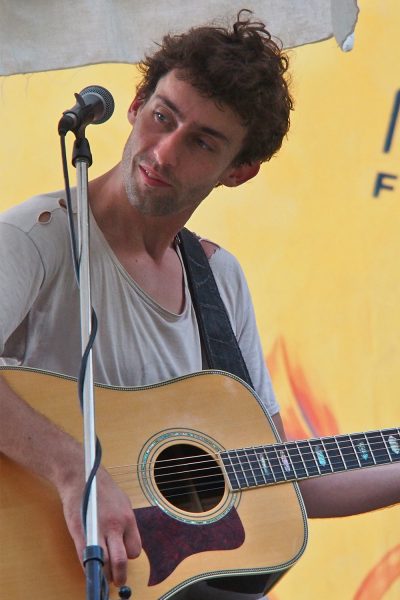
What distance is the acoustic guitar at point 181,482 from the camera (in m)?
1.88

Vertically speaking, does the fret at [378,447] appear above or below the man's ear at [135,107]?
below

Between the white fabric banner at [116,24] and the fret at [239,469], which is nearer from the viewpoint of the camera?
the fret at [239,469]

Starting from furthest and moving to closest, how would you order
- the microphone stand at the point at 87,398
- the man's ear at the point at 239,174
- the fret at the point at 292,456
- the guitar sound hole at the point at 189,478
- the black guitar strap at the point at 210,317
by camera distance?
the man's ear at the point at 239,174, the black guitar strap at the point at 210,317, the fret at the point at 292,456, the guitar sound hole at the point at 189,478, the microphone stand at the point at 87,398

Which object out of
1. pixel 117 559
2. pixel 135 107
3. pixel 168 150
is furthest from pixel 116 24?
pixel 117 559

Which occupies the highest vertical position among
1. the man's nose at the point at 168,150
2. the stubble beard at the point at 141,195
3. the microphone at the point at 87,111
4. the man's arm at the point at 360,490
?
the microphone at the point at 87,111

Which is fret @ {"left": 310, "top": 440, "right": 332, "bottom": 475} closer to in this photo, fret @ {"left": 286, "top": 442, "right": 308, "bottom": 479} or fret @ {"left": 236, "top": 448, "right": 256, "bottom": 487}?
fret @ {"left": 286, "top": 442, "right": 308, "bottom": 479}

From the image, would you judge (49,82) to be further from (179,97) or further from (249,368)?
(249,368)

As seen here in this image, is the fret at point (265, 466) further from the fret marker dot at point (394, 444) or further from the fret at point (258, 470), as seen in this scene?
the fret marker dot at point (394, 444)

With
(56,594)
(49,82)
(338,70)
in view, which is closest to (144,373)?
(56,594)

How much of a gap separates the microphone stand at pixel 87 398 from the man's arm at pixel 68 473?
282 millimetres

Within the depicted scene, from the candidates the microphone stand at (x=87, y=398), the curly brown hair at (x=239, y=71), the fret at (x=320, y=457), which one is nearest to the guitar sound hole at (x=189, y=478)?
the fret at (x=320, y=457)

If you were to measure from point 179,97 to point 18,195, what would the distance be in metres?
0.63

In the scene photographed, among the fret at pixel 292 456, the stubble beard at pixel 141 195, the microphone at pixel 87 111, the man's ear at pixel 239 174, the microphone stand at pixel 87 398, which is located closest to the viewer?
the microphone stand at pixel 87 398

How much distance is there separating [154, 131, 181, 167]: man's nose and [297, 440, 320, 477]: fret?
0.68m
